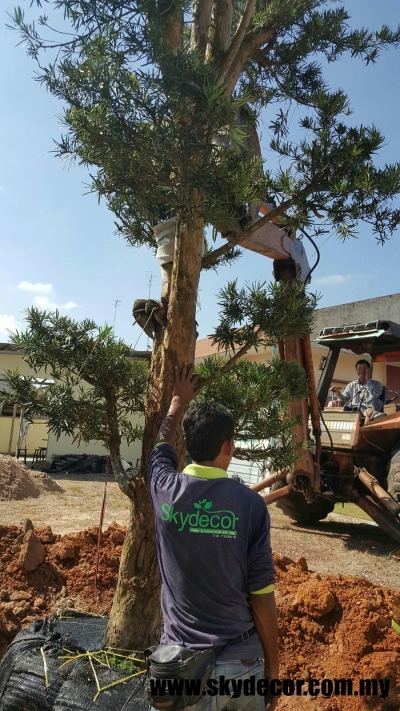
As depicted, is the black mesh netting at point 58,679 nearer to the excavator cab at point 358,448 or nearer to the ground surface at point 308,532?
the ground surface at point 308,532

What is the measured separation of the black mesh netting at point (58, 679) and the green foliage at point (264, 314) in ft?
6.28

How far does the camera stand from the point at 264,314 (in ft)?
10.2

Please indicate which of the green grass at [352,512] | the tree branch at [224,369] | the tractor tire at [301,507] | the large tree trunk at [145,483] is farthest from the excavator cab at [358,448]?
the large tree trunk at [145,483]

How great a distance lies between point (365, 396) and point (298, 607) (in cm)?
417

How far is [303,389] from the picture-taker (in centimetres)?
324

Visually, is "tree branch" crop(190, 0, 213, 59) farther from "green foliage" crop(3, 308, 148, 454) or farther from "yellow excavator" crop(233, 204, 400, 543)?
"yellow excavator" crop(233, 204, 400, 543)

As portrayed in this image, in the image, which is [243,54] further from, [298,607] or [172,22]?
[298,607]

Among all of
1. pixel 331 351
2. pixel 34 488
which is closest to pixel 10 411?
pixel 34 488

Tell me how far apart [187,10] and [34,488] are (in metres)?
9.75

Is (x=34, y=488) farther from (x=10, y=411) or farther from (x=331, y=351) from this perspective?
(x=10, y=411)

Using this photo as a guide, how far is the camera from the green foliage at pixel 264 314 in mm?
3059

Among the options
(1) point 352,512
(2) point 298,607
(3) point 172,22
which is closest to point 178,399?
(3) point 172,22

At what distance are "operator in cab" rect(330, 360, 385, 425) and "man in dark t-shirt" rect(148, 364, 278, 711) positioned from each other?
562 centimetres

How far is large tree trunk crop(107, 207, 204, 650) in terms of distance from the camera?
3.08 m
